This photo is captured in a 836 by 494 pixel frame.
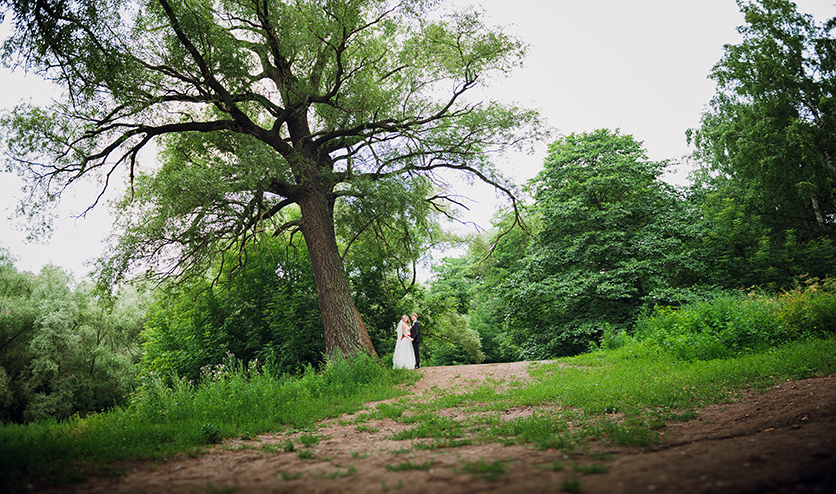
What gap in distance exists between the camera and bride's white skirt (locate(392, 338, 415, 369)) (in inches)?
500

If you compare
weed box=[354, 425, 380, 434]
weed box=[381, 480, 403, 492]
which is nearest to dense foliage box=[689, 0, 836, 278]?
weed box=[354, 425, 380, 434]

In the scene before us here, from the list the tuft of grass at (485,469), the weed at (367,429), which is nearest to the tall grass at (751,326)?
the weed at (367,429)

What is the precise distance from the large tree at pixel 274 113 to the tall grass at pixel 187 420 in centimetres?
231

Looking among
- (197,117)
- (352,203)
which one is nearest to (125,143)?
(197,117)

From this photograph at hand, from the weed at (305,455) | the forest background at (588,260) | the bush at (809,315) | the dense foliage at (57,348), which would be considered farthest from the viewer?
the dense foliage at (57,348)

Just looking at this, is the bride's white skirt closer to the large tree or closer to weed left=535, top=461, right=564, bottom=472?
the large tree

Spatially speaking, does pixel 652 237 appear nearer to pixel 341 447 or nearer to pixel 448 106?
pixel 448 106

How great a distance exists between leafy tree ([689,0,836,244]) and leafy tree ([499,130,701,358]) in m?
3.25

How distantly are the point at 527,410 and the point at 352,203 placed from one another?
781 cm

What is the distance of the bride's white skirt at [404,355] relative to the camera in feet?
41.7

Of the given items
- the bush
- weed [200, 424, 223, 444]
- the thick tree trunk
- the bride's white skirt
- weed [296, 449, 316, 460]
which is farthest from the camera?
the bride's white skirt

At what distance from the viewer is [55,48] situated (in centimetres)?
699

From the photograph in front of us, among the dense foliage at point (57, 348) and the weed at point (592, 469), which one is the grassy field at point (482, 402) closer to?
the weed at point (592, 469)

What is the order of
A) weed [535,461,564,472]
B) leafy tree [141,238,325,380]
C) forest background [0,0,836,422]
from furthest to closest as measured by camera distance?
1. forest background [0,0,836,422]
2. leafy tree [141,238,325,380]
3. weed [535,461,564,472]
